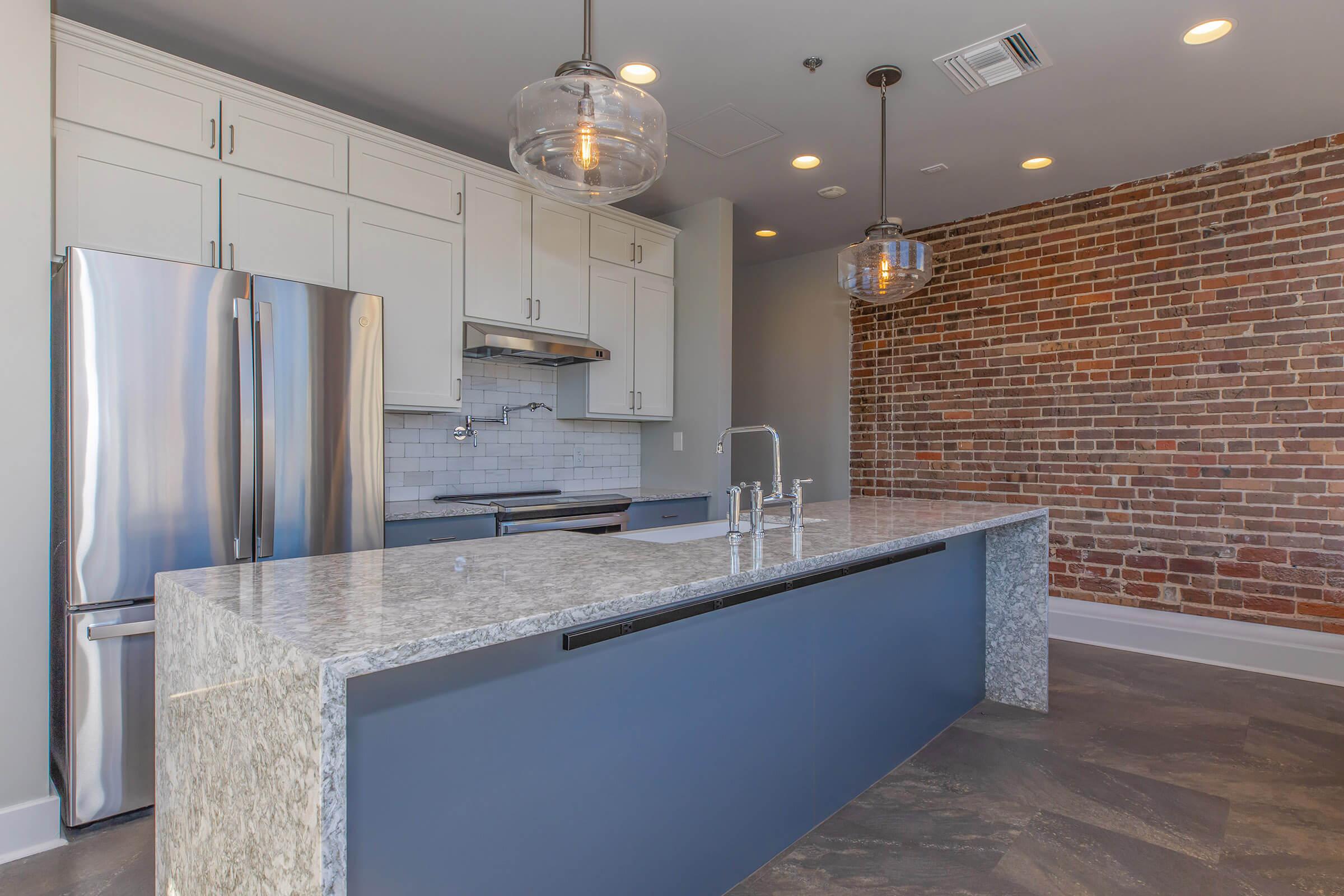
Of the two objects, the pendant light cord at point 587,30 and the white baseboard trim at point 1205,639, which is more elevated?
the pendant light cord at point 587,30

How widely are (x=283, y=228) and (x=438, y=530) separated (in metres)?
1.37

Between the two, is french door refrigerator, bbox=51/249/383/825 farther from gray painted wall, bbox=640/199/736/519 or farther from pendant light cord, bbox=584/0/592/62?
gray painted wall, bbox=640/199/736/519

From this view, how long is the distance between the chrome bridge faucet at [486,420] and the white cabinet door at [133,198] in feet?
4.64

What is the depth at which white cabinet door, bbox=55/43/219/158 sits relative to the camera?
2332 millimetres

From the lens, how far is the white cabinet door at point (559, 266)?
379 centimetres

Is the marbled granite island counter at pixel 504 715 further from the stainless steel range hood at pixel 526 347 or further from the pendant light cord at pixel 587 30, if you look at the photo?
the stainless steel range hood at pixel 526 347

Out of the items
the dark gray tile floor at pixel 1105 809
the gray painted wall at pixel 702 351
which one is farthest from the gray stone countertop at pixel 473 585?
the gray painted wall at pixel 702 351

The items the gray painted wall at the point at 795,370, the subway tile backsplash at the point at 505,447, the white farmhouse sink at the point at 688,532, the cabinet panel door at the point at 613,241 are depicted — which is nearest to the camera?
the white farmhouse sink at the point at 688,532

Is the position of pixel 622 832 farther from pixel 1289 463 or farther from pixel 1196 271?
pixel 1196 271

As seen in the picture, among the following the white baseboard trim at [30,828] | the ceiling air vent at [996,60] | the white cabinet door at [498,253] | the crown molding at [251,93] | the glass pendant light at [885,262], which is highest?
the ceiling air vent at [996,60]

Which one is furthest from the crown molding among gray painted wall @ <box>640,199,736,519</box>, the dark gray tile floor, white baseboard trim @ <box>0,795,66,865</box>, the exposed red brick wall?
the exposed red brick wall

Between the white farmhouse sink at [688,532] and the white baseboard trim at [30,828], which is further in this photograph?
the white farmhouse sink at [688,532]

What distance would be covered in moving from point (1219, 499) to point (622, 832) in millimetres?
3841

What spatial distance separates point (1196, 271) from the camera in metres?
3.85
